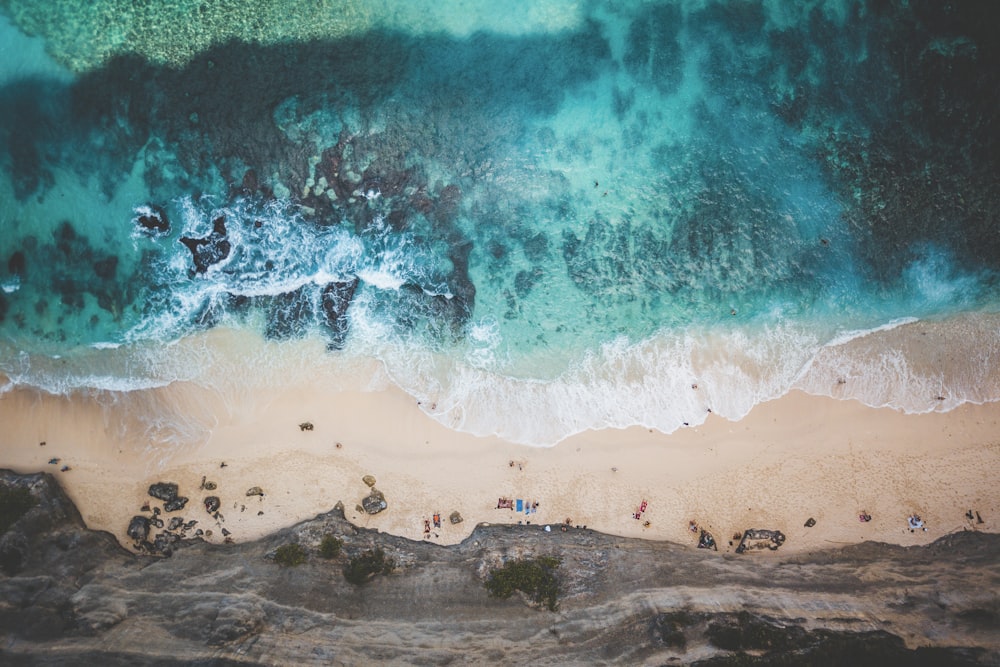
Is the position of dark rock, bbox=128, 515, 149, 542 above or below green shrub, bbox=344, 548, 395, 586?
above

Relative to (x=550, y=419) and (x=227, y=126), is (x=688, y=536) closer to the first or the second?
(x=550, y=419)

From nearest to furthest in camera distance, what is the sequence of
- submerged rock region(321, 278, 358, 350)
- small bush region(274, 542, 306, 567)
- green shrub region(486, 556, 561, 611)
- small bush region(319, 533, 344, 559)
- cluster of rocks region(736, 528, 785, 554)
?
green shrub region(486, 556, 561, 611), small bush region(274, 542, 306, 567), small bush region(319, 533, 344, 559), cluster of rocks region(736, 528, 785, 554), submerged rock region(321, 278, 358, 350)

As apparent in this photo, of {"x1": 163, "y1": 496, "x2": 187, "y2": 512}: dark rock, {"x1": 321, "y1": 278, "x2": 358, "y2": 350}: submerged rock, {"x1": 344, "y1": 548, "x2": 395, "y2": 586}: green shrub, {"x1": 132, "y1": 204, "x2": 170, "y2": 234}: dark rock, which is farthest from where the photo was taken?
{"x1": 321, "y1": 278, "x2": 358, "y2": 350}: submerged rock

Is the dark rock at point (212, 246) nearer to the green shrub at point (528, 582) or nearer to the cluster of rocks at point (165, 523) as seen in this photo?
the cluster of rocks at point (165, 523)

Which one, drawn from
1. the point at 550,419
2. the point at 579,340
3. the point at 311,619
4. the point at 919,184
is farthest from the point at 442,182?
the point at 919,184

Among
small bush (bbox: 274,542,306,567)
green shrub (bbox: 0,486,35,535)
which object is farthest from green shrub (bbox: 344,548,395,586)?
green shrub (bbox: 0,486,35,535)

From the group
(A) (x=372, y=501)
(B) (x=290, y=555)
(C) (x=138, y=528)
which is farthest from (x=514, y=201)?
(C) (x=138, y=528)

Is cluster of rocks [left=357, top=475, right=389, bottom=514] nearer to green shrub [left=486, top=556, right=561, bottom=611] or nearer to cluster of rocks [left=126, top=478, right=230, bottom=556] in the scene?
green shrub [left=486, top=556, right=561, bottom=611]

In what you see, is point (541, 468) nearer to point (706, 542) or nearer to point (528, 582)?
point (528, 582)
